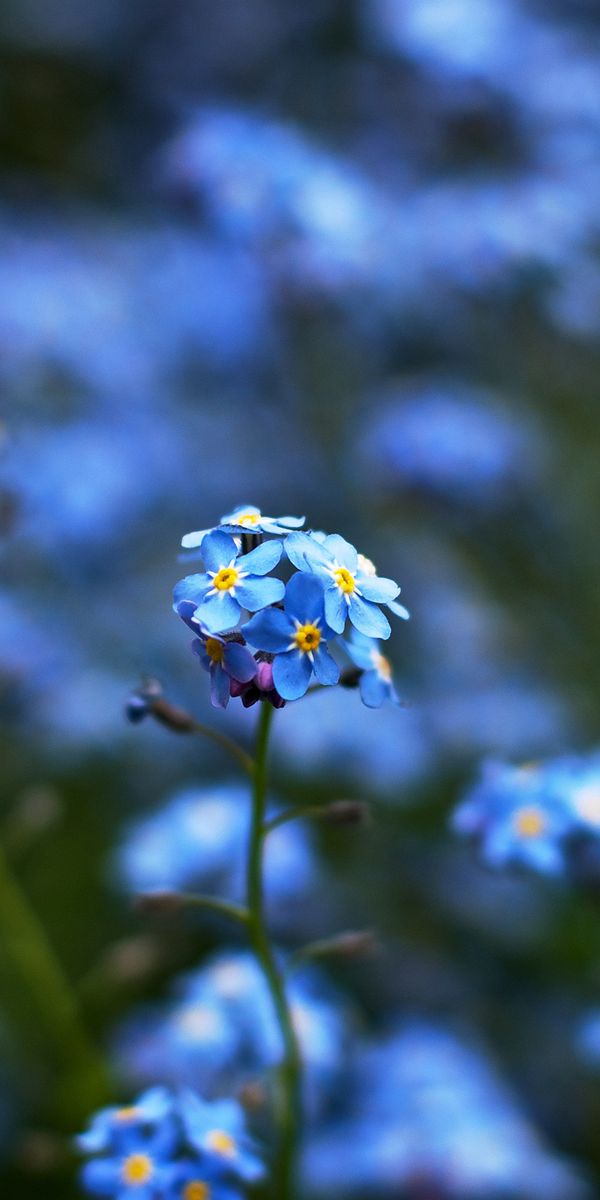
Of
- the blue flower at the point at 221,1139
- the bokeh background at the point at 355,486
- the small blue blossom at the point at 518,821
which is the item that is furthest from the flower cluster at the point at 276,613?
the bokeh background at the point at 355,486

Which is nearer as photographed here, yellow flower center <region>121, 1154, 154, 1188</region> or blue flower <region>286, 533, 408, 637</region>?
Answer: blue flower <region>286, 533, 408, 637</region>

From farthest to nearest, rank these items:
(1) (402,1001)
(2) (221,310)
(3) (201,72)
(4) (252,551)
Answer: (3) (201,72) < (2) (221,310) < (1) (402,1001) < (4) (252,551)

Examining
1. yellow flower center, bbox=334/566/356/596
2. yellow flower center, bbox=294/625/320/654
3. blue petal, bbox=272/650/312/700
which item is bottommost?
blue petal, bbox=272/650/312/700

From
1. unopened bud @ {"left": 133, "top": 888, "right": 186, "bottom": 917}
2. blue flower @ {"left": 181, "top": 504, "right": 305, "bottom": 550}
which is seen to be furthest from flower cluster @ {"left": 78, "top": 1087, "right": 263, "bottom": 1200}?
blue flower @ {"left": 181, "top": 504, "right": 305, "bottom": 550}

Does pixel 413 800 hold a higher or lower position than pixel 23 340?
lower

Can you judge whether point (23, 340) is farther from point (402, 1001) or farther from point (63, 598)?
point (402, 1001)

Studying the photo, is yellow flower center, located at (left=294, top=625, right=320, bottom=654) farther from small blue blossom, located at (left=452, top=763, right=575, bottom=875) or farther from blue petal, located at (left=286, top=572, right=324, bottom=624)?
small blue blossom, located at (left=452, top=763, right=575, bottom=875)

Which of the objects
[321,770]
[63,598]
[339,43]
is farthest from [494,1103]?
[339,43]

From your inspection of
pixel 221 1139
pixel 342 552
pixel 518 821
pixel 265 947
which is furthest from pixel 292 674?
pixel 518 821
